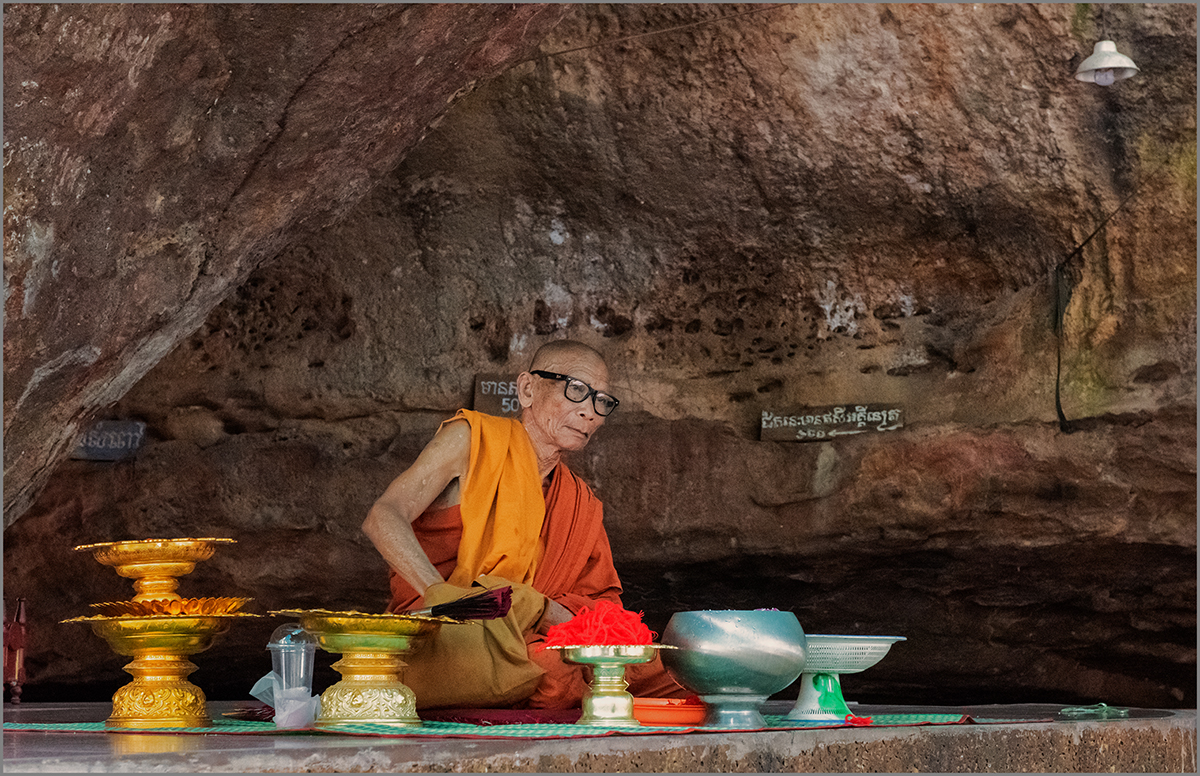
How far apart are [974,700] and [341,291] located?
11.8ft

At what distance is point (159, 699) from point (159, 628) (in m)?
0.20

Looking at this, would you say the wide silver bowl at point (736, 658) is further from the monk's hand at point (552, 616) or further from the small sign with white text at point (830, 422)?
the small sign with white text at point (830, 422)

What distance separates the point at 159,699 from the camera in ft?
10.7

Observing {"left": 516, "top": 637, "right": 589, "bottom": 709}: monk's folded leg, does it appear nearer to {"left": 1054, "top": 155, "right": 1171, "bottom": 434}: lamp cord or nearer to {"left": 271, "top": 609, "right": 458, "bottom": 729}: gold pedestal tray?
{"left": 271, "top": 609, "right": 458, "bottom": 729}: gold pedestal tray

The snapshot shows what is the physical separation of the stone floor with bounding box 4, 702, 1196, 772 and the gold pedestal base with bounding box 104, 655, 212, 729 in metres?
0.10

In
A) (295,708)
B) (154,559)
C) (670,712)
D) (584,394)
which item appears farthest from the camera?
(584,394)

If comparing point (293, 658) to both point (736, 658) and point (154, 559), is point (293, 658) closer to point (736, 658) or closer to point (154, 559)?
point (154, 559)

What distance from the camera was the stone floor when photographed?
238cm

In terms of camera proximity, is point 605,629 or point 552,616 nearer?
point 605,629

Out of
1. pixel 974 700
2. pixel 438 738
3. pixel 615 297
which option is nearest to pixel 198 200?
pixel 438 738

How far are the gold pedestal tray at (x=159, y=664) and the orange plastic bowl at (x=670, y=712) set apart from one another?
1.09 meters

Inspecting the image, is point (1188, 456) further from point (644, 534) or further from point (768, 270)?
point (644, 534)

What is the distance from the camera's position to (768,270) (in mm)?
5859

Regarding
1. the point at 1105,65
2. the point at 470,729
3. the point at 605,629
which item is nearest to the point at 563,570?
the point at 605,629
